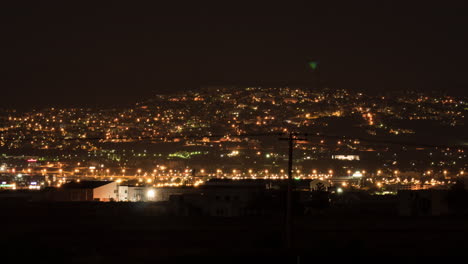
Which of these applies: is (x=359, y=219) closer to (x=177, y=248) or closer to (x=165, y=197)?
(x=177, y=248)

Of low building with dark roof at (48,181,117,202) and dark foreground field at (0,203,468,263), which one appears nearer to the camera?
dark foreground field at (0,203,468,263)

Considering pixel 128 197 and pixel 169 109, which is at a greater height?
pixel 169 109

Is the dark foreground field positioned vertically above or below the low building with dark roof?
below

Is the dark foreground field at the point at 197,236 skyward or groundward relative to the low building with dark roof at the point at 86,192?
groundward

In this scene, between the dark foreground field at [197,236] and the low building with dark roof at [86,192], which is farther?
the low building with dark roof at [86,192]

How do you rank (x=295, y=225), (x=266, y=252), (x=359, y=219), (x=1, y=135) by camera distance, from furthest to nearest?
(x=1, y=135), (x=359, y=219), (x=295, y=225), (x=266, y=252)

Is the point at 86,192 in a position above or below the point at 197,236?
above

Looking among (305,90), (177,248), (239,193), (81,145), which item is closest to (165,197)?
(239,193)

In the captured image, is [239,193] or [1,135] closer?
[239,193]
